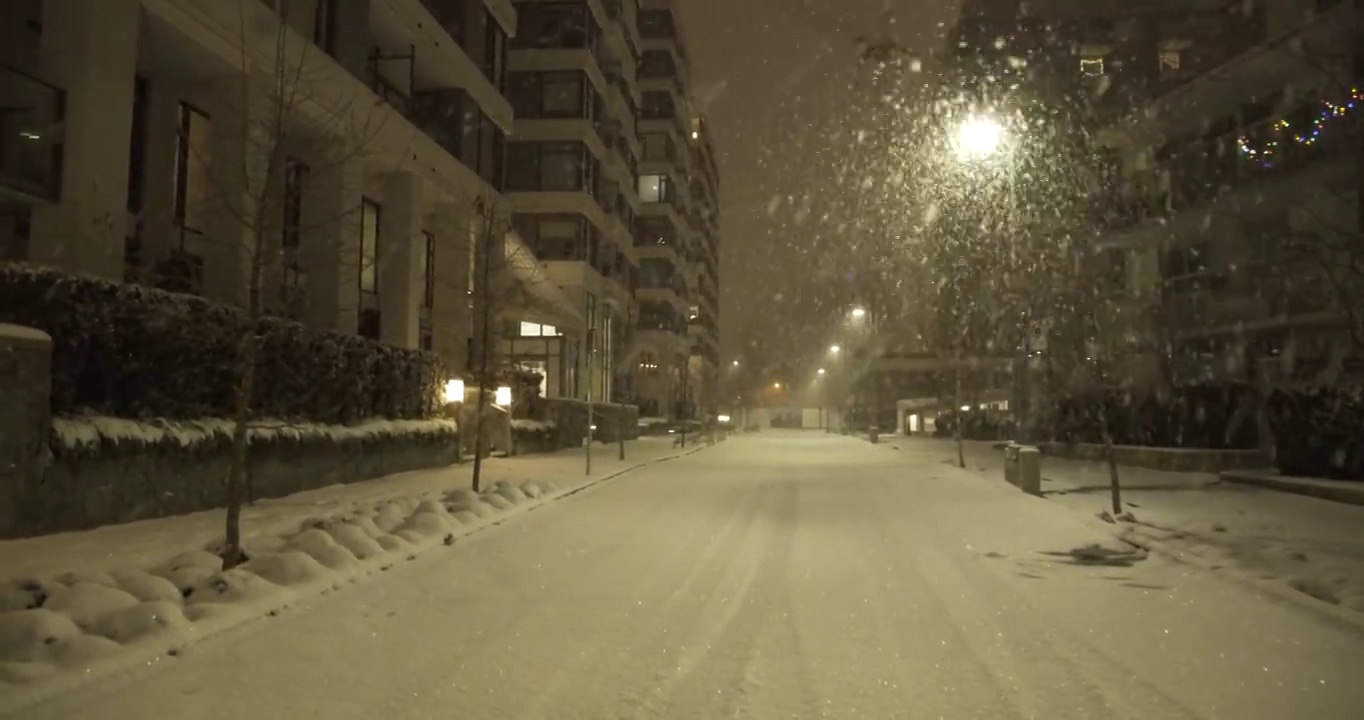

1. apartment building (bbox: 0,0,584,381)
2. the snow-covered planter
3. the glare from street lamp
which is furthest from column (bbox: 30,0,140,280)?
the glare from street lamp

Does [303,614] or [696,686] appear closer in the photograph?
[696,686]

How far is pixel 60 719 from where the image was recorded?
553 centimetres

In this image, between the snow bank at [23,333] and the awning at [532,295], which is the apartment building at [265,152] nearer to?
the awning at [532,295]

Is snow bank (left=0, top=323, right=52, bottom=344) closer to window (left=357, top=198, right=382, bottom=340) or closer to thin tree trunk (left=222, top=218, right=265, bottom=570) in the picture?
thin tree trunk (left=222, top=218, right=265, bottom=570)

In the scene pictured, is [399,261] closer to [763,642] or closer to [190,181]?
[190,181]

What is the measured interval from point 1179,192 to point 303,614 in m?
31.7

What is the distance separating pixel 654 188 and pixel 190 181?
206ft

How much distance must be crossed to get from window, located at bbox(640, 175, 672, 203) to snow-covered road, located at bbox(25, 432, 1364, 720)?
233 feet

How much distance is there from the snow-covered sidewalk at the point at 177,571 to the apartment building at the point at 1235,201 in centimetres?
1893

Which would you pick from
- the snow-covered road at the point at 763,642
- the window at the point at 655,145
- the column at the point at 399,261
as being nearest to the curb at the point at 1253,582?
the snow-covered road at the point at 763,642

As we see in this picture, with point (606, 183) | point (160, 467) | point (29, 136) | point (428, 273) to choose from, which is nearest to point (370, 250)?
point (428, 273)

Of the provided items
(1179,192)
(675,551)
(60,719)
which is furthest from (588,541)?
(1179,192)

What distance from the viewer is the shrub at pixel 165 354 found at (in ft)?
39.3

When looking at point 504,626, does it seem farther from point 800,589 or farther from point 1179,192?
point 1179,192
